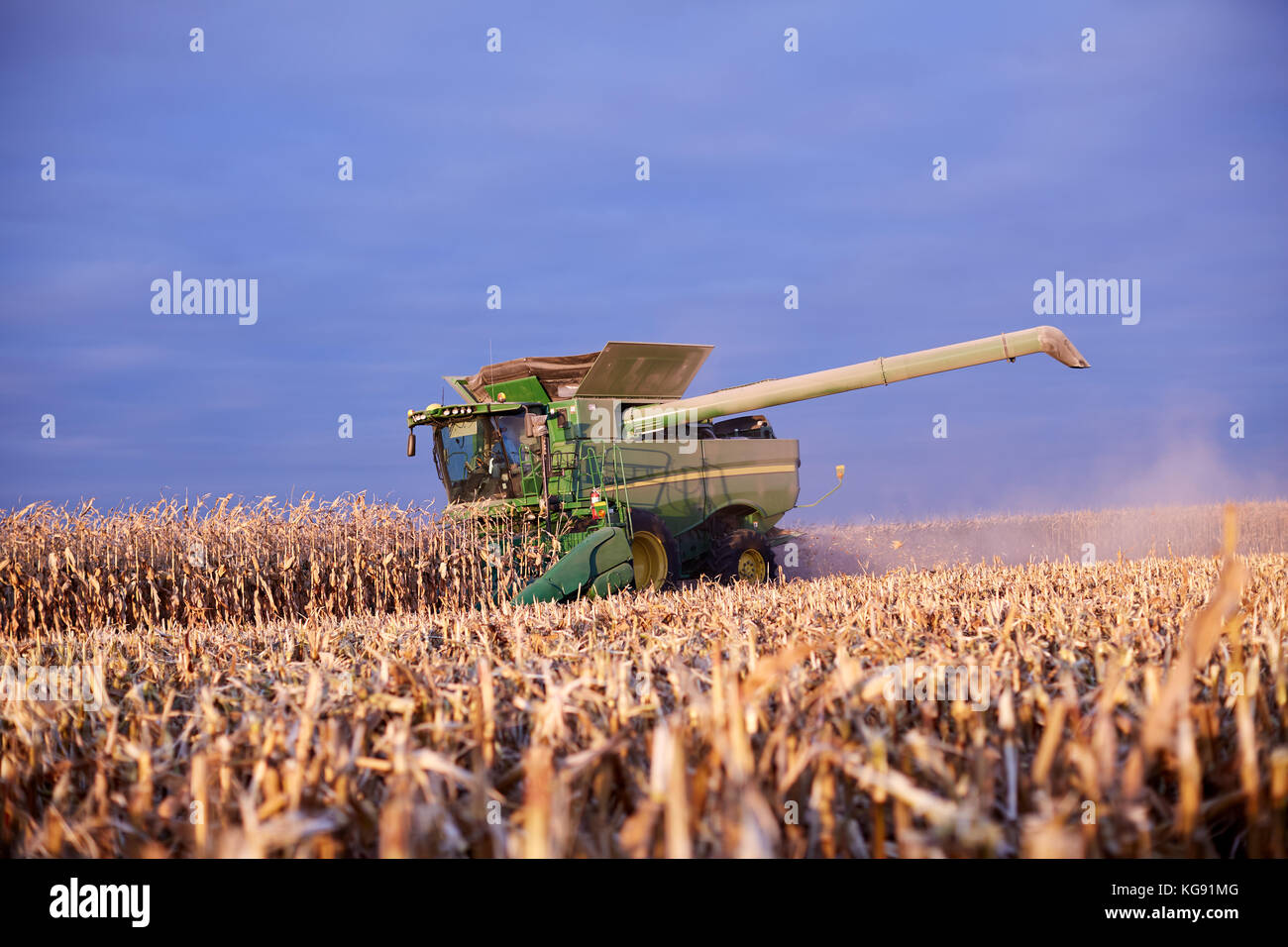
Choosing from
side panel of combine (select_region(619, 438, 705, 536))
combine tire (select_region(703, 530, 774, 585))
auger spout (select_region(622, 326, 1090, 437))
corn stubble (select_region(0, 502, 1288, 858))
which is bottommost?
combine tire (select_region(703, 530, 774, 585))

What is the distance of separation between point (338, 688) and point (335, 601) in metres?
8.21

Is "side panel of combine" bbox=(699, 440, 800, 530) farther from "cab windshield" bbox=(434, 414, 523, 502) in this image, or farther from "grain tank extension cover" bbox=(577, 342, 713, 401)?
"cab windshield" bbox=(434, 414, 523, 502)

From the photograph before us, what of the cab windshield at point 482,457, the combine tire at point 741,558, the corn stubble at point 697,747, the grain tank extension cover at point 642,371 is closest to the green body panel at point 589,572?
the cab windshield at point 482,457

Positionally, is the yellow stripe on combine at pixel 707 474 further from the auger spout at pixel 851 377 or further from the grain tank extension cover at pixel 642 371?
the grain tank extension cover at pixel 642 371

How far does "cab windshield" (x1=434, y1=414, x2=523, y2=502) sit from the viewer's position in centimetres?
1201

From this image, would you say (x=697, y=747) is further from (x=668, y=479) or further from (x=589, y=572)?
(x=668, y=479)

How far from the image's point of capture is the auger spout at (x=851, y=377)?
37.5 feet

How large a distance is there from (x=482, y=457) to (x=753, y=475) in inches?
189

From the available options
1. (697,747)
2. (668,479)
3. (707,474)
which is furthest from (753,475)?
(697,747)

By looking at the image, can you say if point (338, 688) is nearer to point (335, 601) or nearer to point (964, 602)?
point (964, 602)

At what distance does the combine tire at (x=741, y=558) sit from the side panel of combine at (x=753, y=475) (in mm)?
635

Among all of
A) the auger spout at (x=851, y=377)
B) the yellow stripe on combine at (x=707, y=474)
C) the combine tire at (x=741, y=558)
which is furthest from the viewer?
the combine tire at (x=741, y=558)

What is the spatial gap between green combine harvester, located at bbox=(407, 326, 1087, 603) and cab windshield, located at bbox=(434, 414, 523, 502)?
0.6 inches

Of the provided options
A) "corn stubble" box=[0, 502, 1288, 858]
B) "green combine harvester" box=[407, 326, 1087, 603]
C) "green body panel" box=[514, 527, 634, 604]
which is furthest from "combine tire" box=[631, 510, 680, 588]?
"corn stubble" box=[0, 502, 1288, 858]
